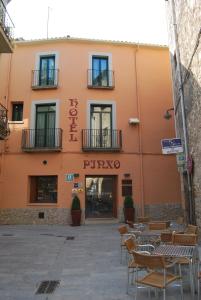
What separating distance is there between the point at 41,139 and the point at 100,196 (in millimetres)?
4075

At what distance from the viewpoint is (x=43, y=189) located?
15.5 metres

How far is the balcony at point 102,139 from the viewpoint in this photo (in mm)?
15250

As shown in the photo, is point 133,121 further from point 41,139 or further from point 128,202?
point 41,139

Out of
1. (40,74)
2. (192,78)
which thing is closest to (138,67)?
(40,74)

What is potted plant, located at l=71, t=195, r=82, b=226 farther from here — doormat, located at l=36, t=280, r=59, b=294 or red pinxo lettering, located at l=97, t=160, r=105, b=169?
doormat, located at l=36, t=280, r=59, b=294

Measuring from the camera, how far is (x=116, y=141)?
1549cm

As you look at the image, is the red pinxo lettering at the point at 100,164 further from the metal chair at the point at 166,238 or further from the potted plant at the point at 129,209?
the metal chair at the point at 166,238

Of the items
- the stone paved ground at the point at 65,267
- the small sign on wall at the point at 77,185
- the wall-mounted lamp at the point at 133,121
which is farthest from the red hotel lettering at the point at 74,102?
the stone paved ground at the point at 65,267

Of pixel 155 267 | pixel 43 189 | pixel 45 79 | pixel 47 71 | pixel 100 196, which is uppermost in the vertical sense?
pixel 47 71

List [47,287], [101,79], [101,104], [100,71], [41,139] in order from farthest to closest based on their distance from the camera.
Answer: [100,71], [101,79], [101,104], [41,139], [47,287]

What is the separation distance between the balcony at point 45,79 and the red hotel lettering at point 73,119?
4.04 ft

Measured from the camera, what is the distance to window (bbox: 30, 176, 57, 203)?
50.3 ft

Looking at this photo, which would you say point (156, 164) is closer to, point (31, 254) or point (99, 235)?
point (99, 235)

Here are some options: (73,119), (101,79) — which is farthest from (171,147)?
(101,79)
